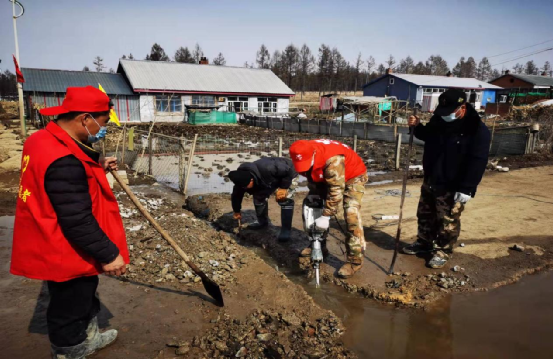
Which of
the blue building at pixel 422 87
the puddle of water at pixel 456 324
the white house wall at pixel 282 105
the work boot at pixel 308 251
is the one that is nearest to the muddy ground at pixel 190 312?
the puddle of water at pixel 456 324

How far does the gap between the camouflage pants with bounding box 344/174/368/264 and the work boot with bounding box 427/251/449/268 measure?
102cm

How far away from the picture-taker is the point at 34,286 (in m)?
3.81

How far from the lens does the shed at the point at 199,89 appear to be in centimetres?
3009

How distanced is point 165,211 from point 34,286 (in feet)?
10.3

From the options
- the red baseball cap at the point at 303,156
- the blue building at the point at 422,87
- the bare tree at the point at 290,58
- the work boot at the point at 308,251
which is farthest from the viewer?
the bare tree at the point at 290,58

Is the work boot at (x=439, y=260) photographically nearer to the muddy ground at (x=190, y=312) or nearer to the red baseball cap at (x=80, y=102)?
the muddy ground at (x=190, y=312)

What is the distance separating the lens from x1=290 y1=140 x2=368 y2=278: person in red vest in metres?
3.95

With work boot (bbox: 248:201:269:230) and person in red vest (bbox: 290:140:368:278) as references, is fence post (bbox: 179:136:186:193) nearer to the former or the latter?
work boot (bbox: 248:201:269:230)

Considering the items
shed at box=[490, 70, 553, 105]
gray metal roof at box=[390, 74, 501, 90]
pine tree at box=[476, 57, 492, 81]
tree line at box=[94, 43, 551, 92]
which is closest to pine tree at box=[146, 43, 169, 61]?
tree line at box=[94, 43, 551, 92]

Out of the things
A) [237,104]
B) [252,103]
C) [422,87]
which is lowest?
[237,104]

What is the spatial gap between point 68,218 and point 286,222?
366cm

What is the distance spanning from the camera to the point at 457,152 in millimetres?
4273

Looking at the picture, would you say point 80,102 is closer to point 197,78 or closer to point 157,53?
point 197,78

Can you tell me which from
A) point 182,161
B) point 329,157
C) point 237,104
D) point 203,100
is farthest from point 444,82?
point 329,157
